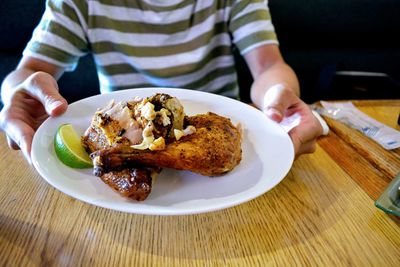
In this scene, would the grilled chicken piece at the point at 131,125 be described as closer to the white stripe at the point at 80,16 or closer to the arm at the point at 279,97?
the arm at the point at 279,97

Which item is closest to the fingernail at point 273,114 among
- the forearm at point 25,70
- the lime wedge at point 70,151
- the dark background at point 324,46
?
the lime wedge at point 70,151

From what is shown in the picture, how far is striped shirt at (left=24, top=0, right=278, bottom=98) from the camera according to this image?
0.96 meters

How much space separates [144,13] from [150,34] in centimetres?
7

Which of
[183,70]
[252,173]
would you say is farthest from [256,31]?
[252,173]

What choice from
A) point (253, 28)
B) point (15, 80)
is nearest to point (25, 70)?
point (15, 80)

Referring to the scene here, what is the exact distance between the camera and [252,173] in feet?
1.77

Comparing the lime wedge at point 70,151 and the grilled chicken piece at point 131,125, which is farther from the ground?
the grilled chicken piece at point 131,125

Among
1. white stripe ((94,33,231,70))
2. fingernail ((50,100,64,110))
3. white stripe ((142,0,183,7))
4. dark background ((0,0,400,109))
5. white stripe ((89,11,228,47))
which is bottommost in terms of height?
dark background ((0,0,400,109))

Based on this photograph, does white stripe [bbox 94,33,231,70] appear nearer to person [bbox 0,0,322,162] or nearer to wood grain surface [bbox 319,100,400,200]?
person [bbox 0,0,322,162]

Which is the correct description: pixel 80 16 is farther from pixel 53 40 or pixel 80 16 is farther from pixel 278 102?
pixel 278 102

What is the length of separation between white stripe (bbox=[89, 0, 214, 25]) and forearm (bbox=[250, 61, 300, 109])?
0.30 metres

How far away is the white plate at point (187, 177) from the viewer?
452mm

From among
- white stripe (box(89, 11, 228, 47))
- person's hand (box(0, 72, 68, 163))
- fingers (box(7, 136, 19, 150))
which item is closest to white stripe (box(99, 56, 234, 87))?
white stripe (box(89, 11, 228, 47))

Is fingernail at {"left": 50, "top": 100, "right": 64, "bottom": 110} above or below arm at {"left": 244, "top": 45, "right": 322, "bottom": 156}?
above
